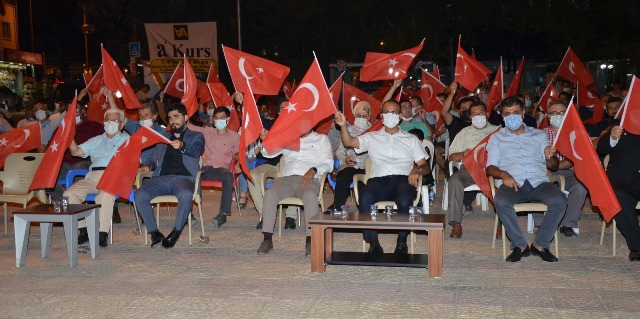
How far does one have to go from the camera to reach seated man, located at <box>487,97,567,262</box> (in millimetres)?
8359

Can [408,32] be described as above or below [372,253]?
above

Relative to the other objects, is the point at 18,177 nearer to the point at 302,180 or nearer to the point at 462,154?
the point at 302,180

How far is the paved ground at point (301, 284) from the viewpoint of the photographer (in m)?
6.57

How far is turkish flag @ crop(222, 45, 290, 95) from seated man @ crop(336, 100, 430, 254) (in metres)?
1.63

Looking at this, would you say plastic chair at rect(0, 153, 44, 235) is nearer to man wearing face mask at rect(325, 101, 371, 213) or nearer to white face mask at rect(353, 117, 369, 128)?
man wearing face mask at rect(325, 101, 371, 213)

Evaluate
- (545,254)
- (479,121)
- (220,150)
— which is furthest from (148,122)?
(545,254)

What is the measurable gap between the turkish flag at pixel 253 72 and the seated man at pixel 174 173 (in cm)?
83

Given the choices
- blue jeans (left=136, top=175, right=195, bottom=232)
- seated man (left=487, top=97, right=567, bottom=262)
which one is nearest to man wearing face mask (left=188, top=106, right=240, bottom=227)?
blue jeans (left=136, top=175, right=195, bottom=232)

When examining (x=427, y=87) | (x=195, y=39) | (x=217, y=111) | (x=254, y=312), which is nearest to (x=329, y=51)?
(x=195, y=39)

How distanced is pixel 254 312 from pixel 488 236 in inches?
159

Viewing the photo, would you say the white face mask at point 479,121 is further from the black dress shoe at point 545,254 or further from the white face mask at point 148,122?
the white face mask at point 148,122

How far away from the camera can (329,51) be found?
121 ft

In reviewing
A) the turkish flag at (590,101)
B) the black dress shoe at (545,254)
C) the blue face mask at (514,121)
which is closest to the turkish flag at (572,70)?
the turkish flag at (590,101)

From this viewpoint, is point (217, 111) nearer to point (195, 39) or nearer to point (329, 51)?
point (195, 39)
